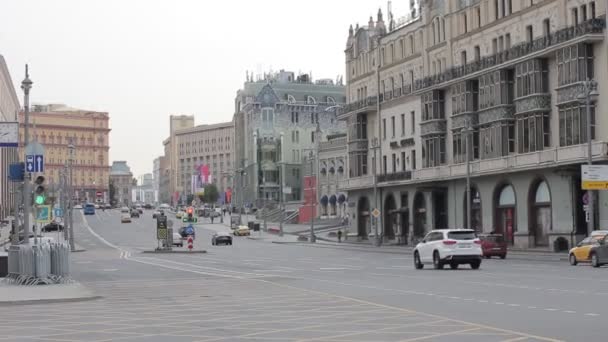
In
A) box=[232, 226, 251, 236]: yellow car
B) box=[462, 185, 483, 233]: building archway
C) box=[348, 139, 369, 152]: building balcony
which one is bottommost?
box=[232, 226, 251, 236]: yellow car

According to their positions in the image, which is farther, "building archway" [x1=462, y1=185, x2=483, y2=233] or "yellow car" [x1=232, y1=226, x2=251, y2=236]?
"yellow car" [x1=232, y1=226, x2=251, y2=236]

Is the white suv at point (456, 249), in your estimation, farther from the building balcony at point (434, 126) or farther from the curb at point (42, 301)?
the building balcony at point (434, 126)

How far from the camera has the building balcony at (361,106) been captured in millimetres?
97731

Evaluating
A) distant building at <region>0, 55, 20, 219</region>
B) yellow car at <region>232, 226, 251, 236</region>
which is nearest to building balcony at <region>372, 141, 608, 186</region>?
yellow car at <region>232, 226, 251, 236</region>

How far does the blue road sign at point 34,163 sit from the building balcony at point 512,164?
36.1m

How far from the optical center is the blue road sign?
3366cm

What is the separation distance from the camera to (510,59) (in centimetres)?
7056

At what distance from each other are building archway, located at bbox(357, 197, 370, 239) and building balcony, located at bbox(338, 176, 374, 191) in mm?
1685

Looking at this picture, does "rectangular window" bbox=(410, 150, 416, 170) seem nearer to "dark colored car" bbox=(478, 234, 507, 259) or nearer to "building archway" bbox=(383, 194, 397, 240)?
"building archway" bbox=(383, 194, 397, 240)

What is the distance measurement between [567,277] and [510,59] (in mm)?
38812

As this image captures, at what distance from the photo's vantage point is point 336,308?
22625mm

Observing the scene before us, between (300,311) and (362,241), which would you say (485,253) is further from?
(362,241)

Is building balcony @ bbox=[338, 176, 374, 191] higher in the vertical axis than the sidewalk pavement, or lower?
higher

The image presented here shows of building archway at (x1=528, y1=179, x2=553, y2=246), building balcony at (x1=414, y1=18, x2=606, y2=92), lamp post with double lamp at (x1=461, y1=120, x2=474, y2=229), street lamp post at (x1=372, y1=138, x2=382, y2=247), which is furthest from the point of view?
street lamp post at (x1=372, y1=138, x2=382, y2=247)
